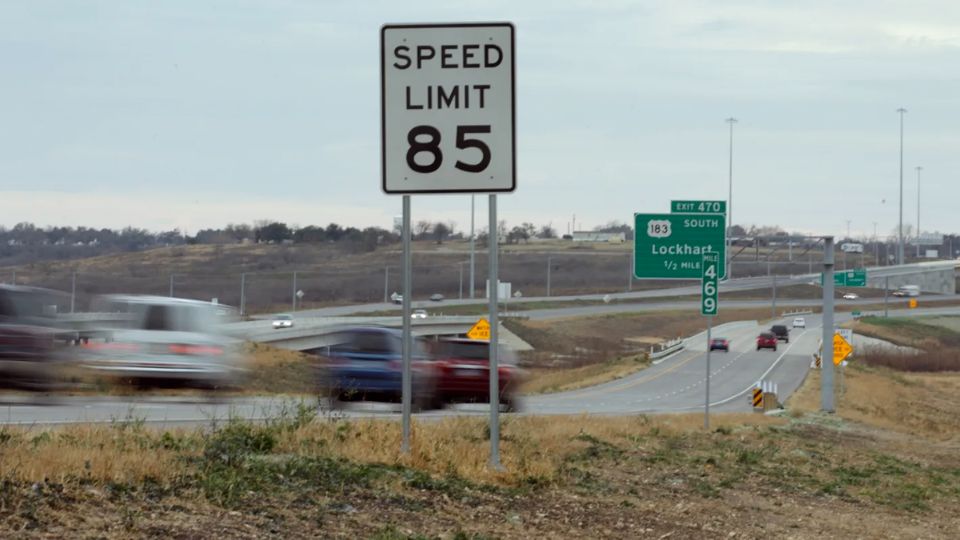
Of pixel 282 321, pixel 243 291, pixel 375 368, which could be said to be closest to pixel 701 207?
pixel 375 368

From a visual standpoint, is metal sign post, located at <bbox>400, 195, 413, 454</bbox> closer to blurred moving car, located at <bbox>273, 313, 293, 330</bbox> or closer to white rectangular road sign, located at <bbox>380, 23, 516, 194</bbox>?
white rectangular road sign, located at <bbox>380, 23, 516, 194</bbox>

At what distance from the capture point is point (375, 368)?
25.2 metres

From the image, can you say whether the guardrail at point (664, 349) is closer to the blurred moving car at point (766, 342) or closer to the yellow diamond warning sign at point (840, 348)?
the blurred moving car at point (766, 342)

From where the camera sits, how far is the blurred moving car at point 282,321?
70812 mm

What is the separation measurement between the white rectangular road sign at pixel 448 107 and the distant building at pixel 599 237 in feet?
347

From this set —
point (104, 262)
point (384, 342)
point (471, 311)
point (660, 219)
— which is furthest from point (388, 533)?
point (471, 311)

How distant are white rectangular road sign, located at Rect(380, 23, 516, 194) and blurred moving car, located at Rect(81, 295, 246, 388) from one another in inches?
464

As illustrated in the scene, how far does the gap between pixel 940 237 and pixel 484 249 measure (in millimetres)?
49870

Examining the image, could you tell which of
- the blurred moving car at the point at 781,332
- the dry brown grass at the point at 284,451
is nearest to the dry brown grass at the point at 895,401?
the blurred moving car at the point at 781,332

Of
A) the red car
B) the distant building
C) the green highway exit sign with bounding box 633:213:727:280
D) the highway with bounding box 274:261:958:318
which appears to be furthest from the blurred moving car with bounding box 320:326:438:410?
the distant building

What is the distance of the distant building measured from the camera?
118 meters

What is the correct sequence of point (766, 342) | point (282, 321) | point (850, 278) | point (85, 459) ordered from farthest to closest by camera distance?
point (766, 342)
point (282, 321)
point (850, 278)
point (85, 459)

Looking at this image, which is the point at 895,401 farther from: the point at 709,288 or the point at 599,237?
the point at 599,237

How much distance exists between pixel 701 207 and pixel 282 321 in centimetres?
4356
